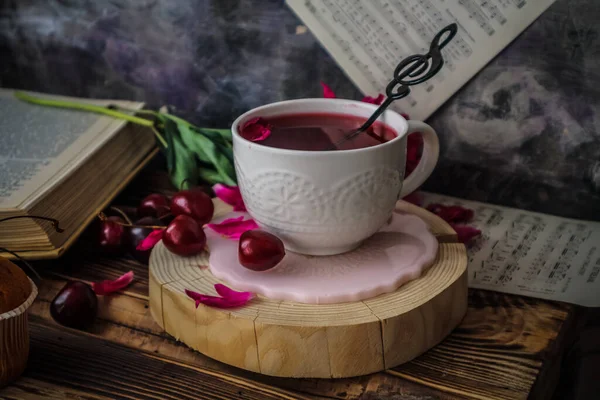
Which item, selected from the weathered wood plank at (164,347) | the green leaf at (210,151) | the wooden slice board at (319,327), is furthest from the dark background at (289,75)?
the weathered wood plank at (164,347)

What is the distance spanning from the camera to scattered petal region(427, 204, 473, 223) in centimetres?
101

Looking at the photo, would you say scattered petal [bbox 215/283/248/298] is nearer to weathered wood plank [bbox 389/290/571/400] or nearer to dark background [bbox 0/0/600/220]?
weathered wood plank [bbox 389/290/571/400]

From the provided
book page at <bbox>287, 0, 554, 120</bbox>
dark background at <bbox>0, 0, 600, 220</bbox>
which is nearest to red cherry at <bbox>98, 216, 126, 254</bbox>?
dark background at <bbox>0, 0, 600, 220</bbox>

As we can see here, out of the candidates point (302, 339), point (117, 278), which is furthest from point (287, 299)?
point (117, 278)

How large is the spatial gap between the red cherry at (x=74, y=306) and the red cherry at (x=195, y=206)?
17 centimetres

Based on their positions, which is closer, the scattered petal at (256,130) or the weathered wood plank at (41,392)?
the weathered wood plank at (41,392)

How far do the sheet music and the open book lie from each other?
51 centimetres

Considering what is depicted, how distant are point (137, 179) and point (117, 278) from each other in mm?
341

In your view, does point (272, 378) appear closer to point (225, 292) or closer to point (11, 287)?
point (225, 292)

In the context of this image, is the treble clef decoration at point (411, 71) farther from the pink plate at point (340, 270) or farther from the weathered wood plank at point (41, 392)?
the weathered wood plank at point (41, 392)

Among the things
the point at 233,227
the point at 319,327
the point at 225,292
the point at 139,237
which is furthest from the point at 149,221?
the point at 319,327

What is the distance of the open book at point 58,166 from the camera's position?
0.85 meters

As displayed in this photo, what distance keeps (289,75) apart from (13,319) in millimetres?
642

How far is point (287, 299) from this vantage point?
72 centimetres
